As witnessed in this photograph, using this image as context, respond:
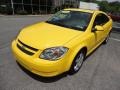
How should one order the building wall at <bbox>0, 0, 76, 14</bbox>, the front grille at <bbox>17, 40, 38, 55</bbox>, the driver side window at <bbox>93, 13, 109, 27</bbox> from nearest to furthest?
the front grille at <bbox>17, 40, 38, 55</bbox>
the driver side window at <bbox>93, 13, 109, 27</bbox>
the building wall at <bbox>0, 0, 76, 14</bbox>

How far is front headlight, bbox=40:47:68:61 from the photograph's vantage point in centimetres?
364

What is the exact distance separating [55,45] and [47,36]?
1.64ft

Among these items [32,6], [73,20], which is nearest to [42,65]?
[73,20]

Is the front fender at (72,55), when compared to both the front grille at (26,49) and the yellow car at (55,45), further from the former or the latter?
the front grille at (26,49)

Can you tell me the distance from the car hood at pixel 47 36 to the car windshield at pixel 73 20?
0.28 meters

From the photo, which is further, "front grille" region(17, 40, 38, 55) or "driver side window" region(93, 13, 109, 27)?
"driver side window" region(93, 13, 109, 27)

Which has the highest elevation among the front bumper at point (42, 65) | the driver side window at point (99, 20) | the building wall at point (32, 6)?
the driver side window at point (99, 20)

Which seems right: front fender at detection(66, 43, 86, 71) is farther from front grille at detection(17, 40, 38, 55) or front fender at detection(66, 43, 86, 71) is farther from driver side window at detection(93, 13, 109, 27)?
driver side window at detection(93, 13, 109, 27)

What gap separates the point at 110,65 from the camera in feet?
17.9

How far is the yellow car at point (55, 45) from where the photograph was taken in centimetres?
365

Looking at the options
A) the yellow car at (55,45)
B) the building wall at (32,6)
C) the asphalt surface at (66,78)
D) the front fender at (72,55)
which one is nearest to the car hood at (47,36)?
the yellow car at (55,45)

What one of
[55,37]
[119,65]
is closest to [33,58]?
[55,37]

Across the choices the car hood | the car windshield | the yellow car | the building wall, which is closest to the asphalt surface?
the yellow car

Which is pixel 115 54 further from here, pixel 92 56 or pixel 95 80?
pixel 95 80
